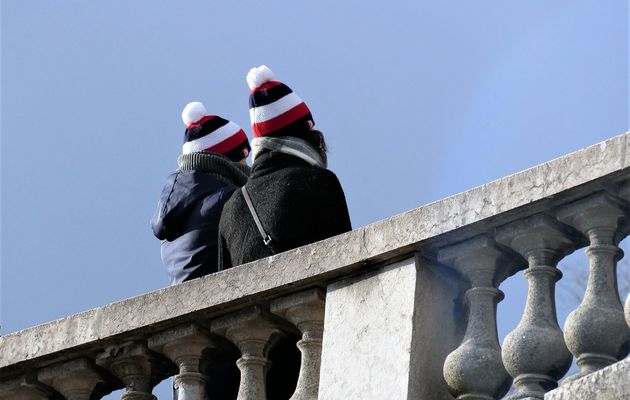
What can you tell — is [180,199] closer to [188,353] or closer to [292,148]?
[292,148]

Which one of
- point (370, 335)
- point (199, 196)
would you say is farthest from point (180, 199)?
point (370, 335)

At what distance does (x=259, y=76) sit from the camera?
794cm

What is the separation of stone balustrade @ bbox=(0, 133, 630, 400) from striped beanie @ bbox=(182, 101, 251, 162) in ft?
7.01

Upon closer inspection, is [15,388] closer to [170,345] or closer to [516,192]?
[170,345]

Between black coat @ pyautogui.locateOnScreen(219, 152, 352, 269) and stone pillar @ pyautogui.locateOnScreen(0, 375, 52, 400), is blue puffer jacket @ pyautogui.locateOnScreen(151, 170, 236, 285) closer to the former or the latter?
black coat @ pyautogui.locateOnScreen(219, 152, 352, 269)

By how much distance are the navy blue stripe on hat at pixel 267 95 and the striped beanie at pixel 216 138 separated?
102 cm

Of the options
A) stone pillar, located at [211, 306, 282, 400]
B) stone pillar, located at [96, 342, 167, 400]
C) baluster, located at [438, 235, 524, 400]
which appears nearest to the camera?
baluster, located at [438, 235, 524, 400]

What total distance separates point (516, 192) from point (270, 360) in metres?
1.19

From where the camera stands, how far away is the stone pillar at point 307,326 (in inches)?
241

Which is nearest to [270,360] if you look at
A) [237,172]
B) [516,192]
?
[516,192]

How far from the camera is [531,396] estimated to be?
17.9 ft

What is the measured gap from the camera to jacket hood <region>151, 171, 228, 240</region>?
27.3 feet

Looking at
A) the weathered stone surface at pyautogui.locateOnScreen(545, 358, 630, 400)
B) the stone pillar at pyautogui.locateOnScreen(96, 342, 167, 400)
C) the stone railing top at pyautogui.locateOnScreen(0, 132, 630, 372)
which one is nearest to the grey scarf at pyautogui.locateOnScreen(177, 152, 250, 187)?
the stone railing top at pyautogui.locateOnScreen(0, 132, 630, 372)

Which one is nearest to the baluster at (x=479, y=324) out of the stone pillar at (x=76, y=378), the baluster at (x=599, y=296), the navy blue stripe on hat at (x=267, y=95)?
the baluster at (x=599, y=296)
